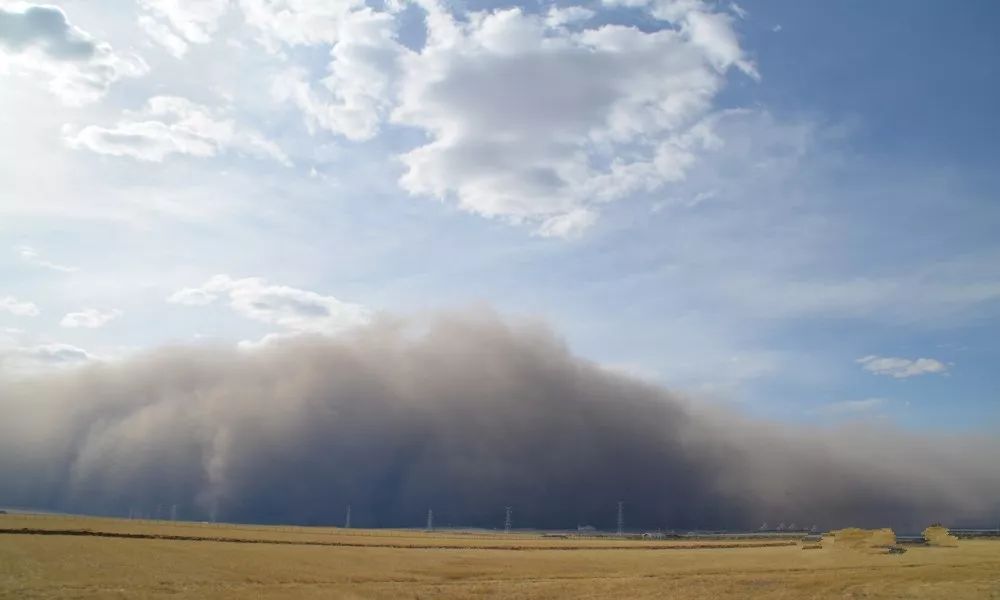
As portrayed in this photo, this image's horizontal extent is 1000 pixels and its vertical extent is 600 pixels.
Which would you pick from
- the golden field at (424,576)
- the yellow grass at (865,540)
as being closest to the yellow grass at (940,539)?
the yellow grass at (865,540)

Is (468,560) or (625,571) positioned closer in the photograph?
(625,571)

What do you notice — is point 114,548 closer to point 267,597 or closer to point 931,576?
point 267,597

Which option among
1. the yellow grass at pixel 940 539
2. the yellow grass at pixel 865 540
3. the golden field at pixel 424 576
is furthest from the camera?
the yellow grass at pixel 940 539

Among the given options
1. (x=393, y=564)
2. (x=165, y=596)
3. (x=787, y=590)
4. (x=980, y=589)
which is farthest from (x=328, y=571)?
(x=980, y=589)

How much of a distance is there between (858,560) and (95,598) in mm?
105687

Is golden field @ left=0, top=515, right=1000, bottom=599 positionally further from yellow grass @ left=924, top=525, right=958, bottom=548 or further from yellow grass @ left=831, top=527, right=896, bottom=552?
yellow grass @ left=924, top=525, right=958, bottom=548

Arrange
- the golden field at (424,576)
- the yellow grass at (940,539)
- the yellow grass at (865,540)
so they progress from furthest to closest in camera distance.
Result: the yellow grass at (940,539) → the yellow grass at (865,540) → the golden field at (424,576)

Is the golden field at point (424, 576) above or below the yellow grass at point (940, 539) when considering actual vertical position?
above

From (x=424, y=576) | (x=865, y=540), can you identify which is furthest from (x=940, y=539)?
(x=424, y=576)

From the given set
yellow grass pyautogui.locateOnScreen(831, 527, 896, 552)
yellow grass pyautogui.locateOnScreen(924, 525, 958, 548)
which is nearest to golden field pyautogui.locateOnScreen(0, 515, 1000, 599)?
yellow grass pyautogui.locateOnScreen(831, 527, 896, 552)

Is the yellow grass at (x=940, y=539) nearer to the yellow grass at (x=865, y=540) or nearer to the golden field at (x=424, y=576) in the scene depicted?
the yellow grass at (x=865, y=540)

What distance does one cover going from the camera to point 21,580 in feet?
201

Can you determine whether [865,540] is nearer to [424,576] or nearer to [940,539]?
[940,539]

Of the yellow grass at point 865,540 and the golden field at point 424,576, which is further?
the yellow grass at point 865,540
